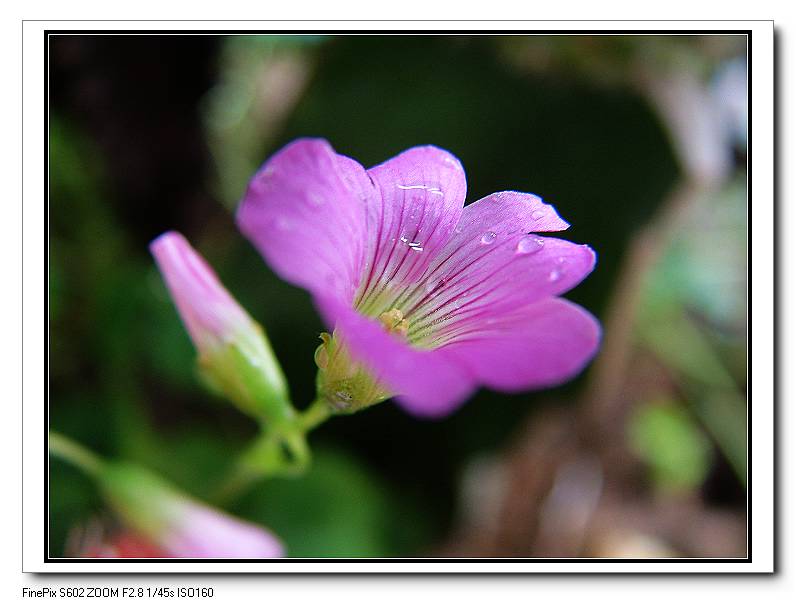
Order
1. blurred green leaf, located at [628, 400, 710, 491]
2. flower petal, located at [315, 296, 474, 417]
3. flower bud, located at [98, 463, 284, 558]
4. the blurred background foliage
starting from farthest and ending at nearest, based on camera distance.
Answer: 1. blurred green leaf, located at [628, 400, 710, 491]
2. the blurred background foliage
3. flower bud, located at [98, 463, 284, 558]
4. flower petal, located at [315, 296, 474, 417]

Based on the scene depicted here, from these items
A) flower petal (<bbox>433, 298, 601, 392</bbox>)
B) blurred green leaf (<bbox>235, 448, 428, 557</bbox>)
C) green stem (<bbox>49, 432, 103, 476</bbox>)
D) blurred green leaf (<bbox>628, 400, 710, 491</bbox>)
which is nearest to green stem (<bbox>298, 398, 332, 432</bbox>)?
flower petal (<bbox>433, 298, 601, 392</bbox>)

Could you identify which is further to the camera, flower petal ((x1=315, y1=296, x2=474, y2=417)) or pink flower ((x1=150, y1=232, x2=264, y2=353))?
pink flower ((x1=150, y1=232, x2=264, y2=353))

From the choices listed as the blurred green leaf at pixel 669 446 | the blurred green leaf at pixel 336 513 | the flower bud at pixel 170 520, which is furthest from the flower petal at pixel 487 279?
the blurred green leaf at pixel 669 446

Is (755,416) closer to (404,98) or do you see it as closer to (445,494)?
(445,494)

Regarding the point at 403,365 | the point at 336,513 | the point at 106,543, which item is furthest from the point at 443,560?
the point at 403,365

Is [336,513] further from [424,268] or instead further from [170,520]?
[424,268]

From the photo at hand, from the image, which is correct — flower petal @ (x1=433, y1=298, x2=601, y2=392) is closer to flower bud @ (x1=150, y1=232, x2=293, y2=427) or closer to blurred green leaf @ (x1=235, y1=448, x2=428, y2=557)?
flower bud @ (x1=150, y1=232, x2=293, y2=427)

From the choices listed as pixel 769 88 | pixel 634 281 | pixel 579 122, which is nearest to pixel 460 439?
pixel 634 281
